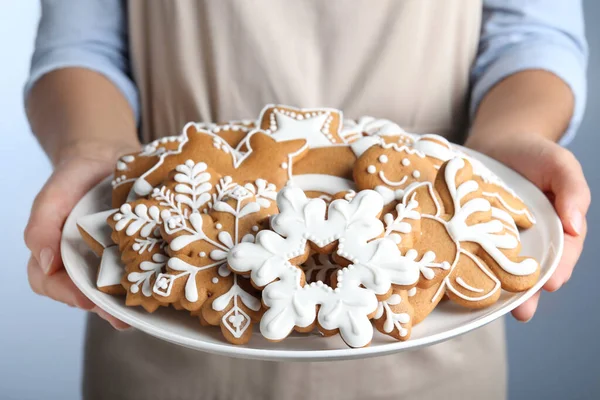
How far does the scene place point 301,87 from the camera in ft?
3.25

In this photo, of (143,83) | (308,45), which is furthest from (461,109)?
(143,83)

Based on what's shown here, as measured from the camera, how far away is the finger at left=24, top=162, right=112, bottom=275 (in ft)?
2.49

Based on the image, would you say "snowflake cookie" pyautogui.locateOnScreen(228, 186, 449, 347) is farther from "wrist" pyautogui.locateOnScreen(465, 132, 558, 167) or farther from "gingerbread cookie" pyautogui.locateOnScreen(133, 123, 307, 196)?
"wrist" pyautogui.locateOnScreen(465, 132, 558, 167)

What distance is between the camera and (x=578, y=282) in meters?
1.70

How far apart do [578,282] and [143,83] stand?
1.21 meters

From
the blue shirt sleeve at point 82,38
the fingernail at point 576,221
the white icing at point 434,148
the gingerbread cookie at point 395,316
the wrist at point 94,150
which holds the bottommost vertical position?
the fingernail at point 576,221

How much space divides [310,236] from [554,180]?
36cm

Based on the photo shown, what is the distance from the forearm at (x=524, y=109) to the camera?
94 cm

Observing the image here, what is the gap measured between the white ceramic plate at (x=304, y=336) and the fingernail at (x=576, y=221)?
3 cm

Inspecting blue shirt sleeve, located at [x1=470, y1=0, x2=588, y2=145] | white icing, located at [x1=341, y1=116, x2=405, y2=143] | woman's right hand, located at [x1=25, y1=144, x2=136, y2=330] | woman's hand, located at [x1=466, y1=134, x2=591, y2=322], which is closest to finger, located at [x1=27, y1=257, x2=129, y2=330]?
woman's right hand, located at [x1=25, y1=144, x2=136, y2=330]

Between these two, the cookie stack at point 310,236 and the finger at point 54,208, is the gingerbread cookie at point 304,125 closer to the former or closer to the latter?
the cookie stack at point 310,236

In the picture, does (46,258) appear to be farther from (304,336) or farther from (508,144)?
(508,144)

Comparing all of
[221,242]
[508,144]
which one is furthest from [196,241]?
[508,144]

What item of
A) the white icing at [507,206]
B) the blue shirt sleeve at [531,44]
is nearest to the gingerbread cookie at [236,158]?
the white icing at [507,206]
